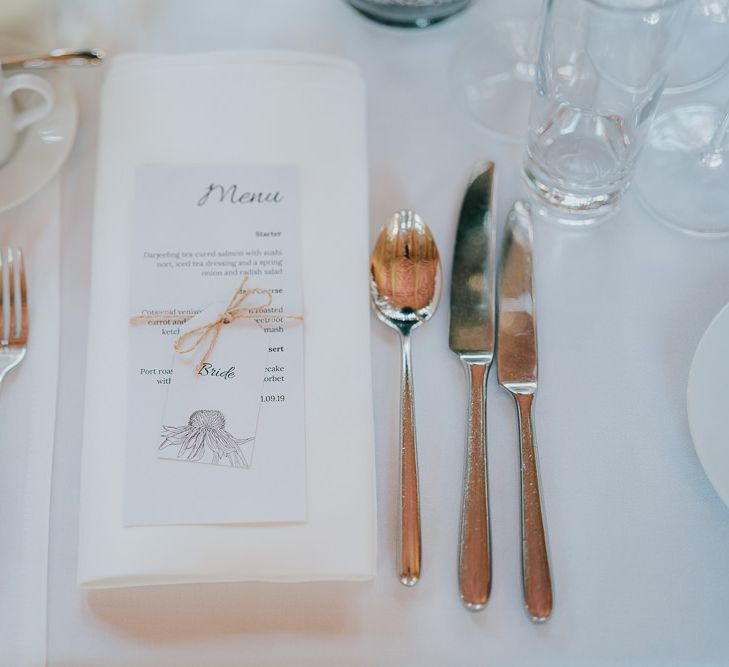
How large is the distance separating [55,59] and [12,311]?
8.9 inches

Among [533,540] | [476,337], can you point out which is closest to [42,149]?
[476,337]

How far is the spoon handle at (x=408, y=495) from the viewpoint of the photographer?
508 mm

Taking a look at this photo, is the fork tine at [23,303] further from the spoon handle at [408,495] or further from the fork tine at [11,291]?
the spoon handle at [408,495]

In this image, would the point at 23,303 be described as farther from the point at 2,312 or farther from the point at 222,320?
the point at 222,320

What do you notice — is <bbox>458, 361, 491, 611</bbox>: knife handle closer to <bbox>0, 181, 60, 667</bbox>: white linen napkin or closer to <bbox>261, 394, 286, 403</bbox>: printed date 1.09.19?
<bbox>261, 394, 286, 403</bbox>: printed date 1.09.19

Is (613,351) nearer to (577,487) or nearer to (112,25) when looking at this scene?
(577,487)

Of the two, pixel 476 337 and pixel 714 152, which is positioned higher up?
pixel 714 152

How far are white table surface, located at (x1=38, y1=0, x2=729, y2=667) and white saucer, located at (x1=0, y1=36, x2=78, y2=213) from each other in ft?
0.05

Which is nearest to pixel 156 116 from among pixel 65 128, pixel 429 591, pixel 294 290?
pixel 65 128

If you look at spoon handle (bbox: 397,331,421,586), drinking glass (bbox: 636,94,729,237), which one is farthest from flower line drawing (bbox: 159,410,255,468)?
drinking glass (bbox: 636,94,729,237)

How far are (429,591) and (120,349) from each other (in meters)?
0.27

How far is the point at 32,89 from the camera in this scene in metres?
0.64

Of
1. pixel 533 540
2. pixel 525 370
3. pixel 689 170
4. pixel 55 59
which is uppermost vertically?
pixel 55 59

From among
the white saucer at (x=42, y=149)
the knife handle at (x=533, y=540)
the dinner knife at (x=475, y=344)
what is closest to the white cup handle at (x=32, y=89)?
the white saucer at (x=42, y=149)
